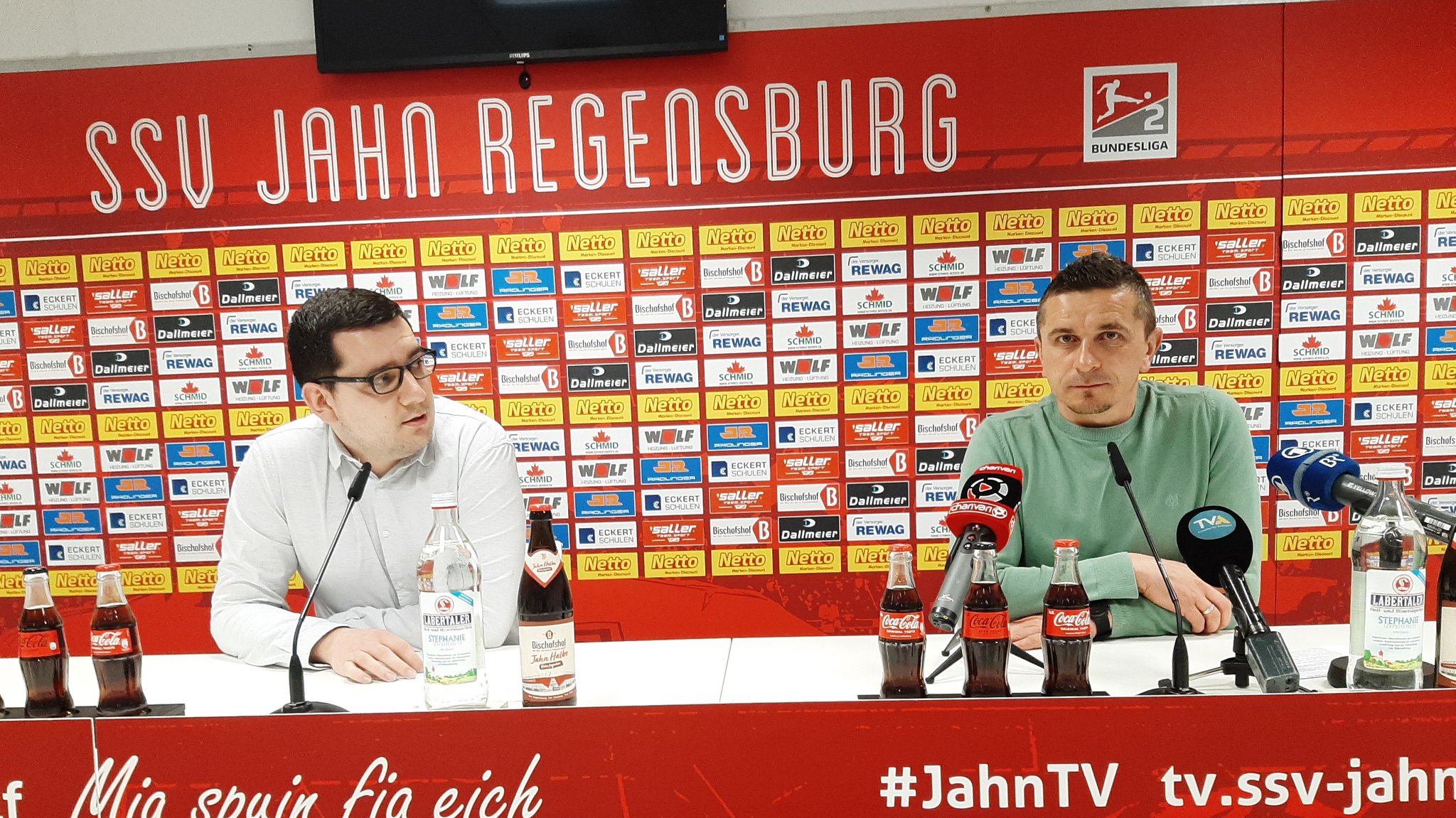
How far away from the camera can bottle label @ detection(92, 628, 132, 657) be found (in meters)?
1.32

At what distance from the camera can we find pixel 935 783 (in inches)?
44.9

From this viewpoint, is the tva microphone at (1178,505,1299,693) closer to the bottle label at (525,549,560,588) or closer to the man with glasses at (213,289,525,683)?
the bottle label at (525,549,560,588)

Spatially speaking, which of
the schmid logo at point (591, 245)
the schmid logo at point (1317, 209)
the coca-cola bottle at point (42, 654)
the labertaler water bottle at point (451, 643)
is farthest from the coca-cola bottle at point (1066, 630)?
the schmid logo at point (1317, 209)

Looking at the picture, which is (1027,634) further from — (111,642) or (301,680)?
(111,642)

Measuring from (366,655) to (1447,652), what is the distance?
159 cm

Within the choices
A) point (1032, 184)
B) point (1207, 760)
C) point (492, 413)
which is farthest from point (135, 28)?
point (1207, 760)

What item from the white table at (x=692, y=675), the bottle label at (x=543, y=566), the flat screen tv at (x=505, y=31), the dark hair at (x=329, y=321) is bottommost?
the white table at (x=692, y=675)

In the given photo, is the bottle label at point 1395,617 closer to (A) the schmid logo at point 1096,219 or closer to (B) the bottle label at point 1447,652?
(B) the bottle label at point 1447,652

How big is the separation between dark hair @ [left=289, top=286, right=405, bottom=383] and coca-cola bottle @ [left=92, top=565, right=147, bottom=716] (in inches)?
25.1

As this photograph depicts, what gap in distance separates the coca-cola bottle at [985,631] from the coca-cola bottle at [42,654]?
132 centimetres

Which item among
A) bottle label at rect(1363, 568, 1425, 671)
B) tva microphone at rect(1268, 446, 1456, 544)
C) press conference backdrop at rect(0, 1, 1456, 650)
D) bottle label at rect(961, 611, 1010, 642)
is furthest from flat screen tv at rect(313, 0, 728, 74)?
bottle label at rect(1363, 568, 1425, 671)

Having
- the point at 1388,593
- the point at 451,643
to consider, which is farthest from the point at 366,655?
the point at 1388,593

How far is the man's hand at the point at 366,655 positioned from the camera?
147 cm

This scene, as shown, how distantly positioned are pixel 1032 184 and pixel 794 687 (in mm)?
2015
